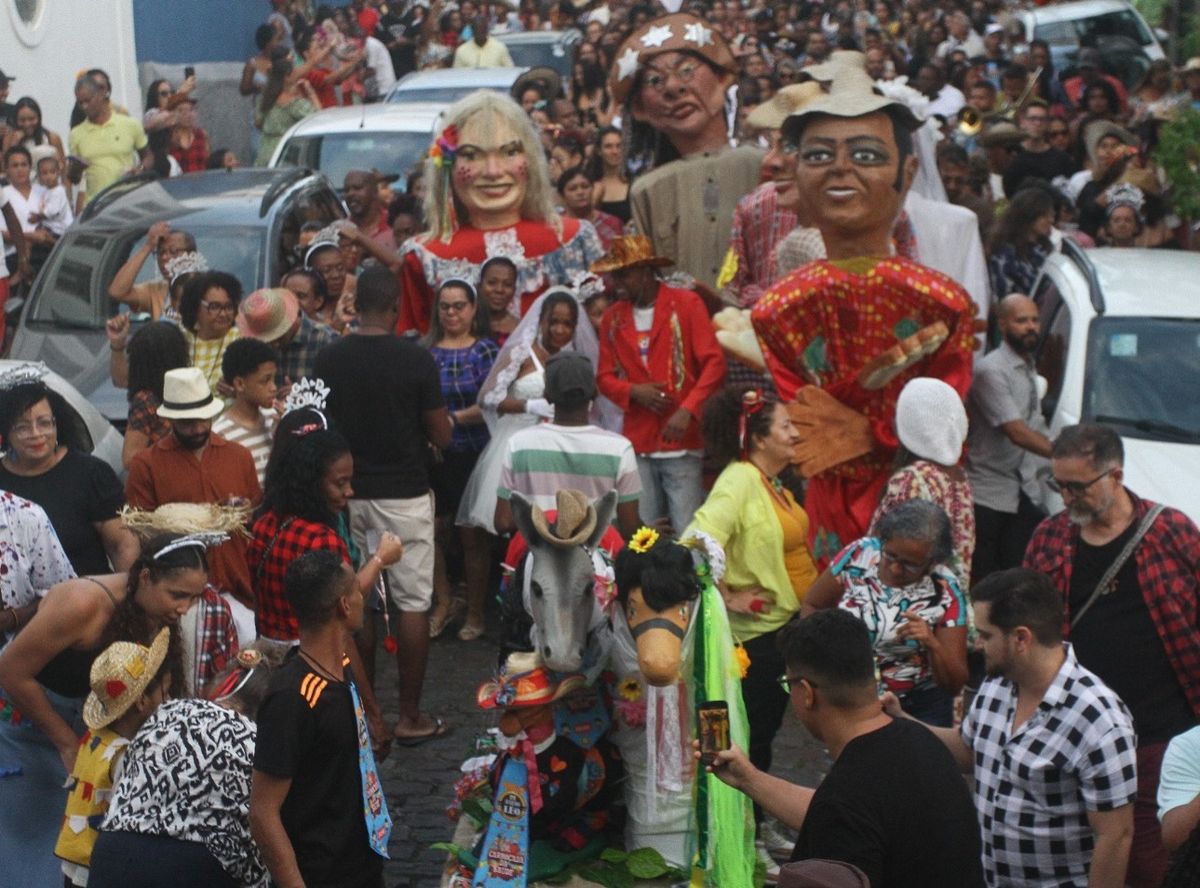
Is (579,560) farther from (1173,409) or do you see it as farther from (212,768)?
(1173,409)

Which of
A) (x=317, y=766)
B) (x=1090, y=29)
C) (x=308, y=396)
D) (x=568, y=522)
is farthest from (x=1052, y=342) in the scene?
(x=1090, y=29)

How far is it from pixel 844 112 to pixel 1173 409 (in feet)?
7.41

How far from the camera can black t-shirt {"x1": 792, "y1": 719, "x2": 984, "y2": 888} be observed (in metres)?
3.75

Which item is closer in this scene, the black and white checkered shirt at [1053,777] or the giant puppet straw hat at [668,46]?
the black and white checkered shirt at [1053,777]

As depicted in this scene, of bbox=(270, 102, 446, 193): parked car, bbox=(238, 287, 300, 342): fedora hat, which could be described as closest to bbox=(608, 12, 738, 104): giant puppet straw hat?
bbox=(238, 287, 300, 342): fedora hat

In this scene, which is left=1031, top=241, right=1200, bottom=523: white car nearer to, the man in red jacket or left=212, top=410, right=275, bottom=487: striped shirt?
the man in red jacket

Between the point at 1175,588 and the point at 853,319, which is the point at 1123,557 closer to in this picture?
the point at 1175,588

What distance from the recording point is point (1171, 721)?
5.55 meters

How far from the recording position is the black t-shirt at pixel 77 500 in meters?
6.12

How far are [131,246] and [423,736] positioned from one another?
4482 mm

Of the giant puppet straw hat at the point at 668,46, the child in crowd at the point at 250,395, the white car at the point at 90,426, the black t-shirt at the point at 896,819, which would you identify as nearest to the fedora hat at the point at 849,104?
the giant puppet straw hat at the point at 668,46

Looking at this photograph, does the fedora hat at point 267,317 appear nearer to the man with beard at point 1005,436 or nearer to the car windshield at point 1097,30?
the man with beard at point 1005,436

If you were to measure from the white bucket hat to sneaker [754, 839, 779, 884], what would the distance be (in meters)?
1.58

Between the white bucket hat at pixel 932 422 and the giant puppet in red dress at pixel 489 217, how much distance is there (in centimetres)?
337
